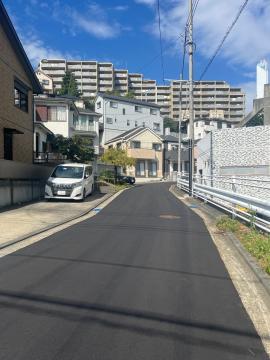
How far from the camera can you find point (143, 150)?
62.6 meters

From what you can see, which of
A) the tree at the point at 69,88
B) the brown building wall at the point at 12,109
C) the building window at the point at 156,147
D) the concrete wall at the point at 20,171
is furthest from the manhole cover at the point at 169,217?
the tree at the point at 69,88

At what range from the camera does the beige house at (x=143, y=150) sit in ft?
201

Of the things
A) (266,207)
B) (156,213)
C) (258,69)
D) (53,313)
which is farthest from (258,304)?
(258,69)

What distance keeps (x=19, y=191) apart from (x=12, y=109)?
5179 mm

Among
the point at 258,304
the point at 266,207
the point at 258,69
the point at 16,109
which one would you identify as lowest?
the point at 258,304

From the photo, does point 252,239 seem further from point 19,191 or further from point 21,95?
point 21,95

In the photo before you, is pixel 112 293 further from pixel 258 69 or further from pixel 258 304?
pixel 258 69

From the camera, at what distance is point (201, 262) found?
7.75 metres

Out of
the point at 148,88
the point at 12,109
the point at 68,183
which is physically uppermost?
the point at 148,88

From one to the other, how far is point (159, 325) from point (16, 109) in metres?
20.1

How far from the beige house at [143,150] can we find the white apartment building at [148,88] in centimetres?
4876

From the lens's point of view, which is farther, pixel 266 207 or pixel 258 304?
pixel 266 207

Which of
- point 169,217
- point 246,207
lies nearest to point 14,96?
point 169,217

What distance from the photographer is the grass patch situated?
24.5 feet
